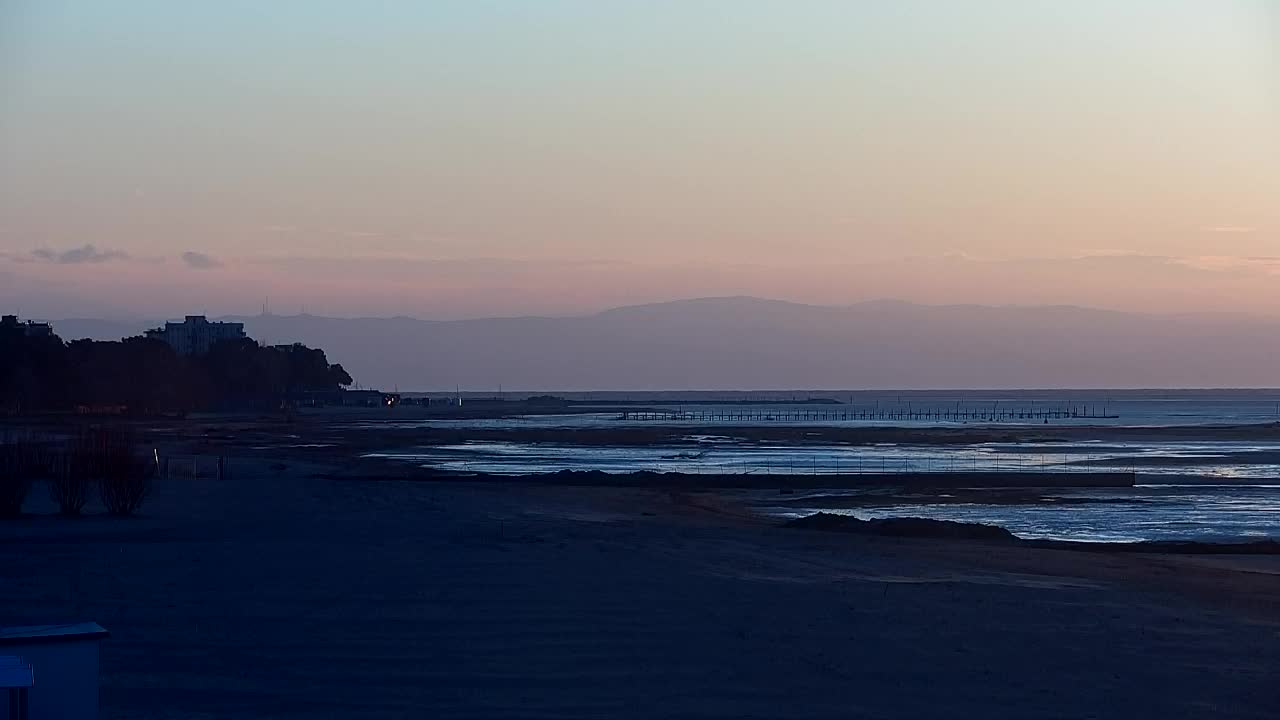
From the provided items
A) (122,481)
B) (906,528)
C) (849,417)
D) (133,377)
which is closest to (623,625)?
(906,528)

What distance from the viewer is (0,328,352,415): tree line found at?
333ft

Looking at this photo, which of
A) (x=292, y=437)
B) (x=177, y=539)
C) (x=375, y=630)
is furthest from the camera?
(x=292, y=437)

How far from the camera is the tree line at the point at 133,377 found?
101375mm

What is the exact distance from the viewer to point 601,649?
11633mm

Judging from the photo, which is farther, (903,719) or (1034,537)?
(1034,537)

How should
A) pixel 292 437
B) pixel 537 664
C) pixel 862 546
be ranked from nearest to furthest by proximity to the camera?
1. pixel 537 664
2. pixel 862 546
3. pixel 292 437

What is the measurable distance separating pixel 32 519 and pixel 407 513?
20.8 ft

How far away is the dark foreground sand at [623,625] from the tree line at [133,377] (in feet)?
270

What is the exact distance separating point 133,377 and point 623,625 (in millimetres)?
110966

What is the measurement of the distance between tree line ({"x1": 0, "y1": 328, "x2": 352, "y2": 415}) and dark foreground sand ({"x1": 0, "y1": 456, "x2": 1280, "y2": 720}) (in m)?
82.4

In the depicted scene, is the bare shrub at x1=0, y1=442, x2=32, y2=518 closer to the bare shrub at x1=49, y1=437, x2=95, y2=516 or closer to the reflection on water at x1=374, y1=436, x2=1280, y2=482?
the bare shrub at x1=49, y1=437, x2=95, y2=516

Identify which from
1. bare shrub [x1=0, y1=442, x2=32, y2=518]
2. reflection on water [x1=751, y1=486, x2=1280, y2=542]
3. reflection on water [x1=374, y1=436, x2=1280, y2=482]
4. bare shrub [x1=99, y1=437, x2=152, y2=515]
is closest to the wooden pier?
reflection on water [x1=374, y1=436, x2=1280, y2=482]

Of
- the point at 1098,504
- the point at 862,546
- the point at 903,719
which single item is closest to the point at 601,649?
the point at 903,719

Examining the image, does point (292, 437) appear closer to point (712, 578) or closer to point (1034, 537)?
point (1034, 537)
